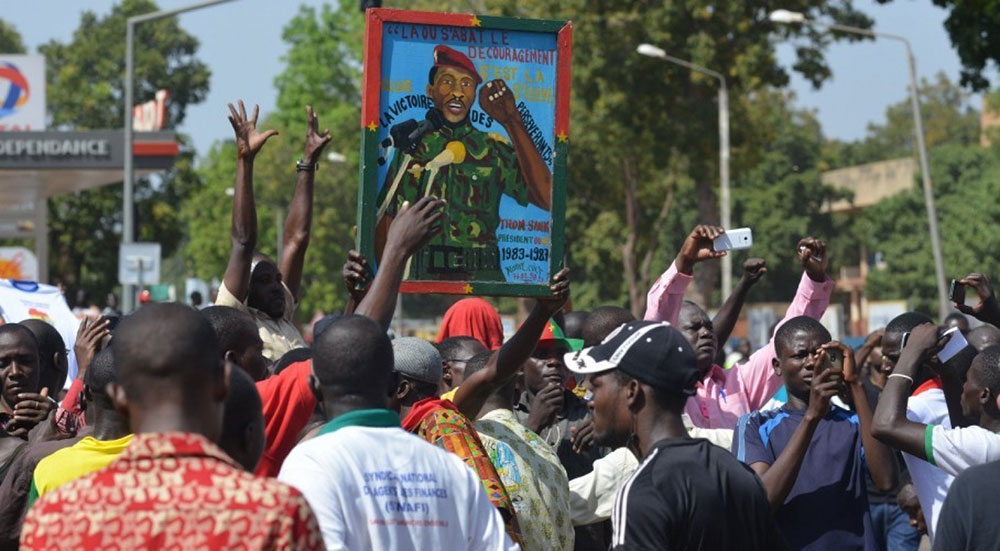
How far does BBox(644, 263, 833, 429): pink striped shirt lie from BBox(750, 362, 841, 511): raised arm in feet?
5.39

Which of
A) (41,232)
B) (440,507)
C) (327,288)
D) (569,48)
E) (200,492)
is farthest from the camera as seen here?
(327,288)

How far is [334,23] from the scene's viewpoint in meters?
61.0

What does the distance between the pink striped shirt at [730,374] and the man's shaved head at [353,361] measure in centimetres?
327

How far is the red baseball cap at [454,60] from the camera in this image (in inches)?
239

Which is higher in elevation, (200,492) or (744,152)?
(744,152)

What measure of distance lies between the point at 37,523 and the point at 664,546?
5.69 feet

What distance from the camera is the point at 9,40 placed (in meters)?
78.7

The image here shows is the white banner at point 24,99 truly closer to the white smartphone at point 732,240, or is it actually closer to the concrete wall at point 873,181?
the white smartphone at point 732,240

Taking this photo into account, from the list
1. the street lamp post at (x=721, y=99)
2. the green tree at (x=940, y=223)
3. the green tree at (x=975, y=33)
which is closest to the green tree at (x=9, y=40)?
the green tree at (x=940, y=223)

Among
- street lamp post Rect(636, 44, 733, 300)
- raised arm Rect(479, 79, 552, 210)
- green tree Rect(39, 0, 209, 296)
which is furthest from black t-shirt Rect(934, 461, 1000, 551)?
green tree Rect(39, 0, 209, 296)

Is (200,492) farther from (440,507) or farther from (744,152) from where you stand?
(744,152)

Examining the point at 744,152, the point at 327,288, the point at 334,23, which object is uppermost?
the point at 334,23

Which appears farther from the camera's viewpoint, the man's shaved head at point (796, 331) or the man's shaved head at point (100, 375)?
the man's shaved head at point (796, 331)

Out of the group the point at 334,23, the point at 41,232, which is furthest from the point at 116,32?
the point at 41,232
